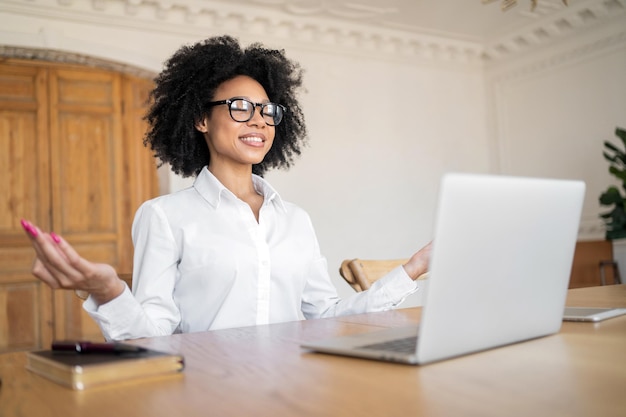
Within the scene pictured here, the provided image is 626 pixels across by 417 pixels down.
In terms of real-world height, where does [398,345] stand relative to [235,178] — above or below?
below

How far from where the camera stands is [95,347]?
88 centimetres

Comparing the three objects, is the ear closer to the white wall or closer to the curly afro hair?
the curly afro hair

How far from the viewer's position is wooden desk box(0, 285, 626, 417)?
64cm

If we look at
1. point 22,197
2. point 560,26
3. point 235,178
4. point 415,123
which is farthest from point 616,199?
point 22,197

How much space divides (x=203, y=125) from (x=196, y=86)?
120 mm

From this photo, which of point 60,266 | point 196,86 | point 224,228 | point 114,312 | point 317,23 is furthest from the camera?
point 317,23

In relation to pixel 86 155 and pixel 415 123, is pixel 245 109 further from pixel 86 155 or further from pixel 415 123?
pixel 415 123

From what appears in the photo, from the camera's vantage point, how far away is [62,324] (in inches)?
190

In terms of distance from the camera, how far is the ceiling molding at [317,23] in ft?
16.1

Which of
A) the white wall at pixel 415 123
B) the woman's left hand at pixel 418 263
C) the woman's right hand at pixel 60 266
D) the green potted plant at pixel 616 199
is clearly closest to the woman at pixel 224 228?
the woman's left hand at pixel 418 263

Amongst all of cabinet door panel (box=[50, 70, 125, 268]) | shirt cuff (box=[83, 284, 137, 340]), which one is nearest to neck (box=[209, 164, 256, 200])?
shirt cuff (box=[83, 284, 137, 340])

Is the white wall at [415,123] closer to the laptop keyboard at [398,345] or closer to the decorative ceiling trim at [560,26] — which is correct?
the decorative ceiling trim at [560,26]

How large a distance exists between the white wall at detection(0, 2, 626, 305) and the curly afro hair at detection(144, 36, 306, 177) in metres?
3.04

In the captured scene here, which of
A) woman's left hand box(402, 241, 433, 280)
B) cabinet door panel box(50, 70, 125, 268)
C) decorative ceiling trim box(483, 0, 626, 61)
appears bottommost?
woman's left hand box(402, 241, 433, 280)
